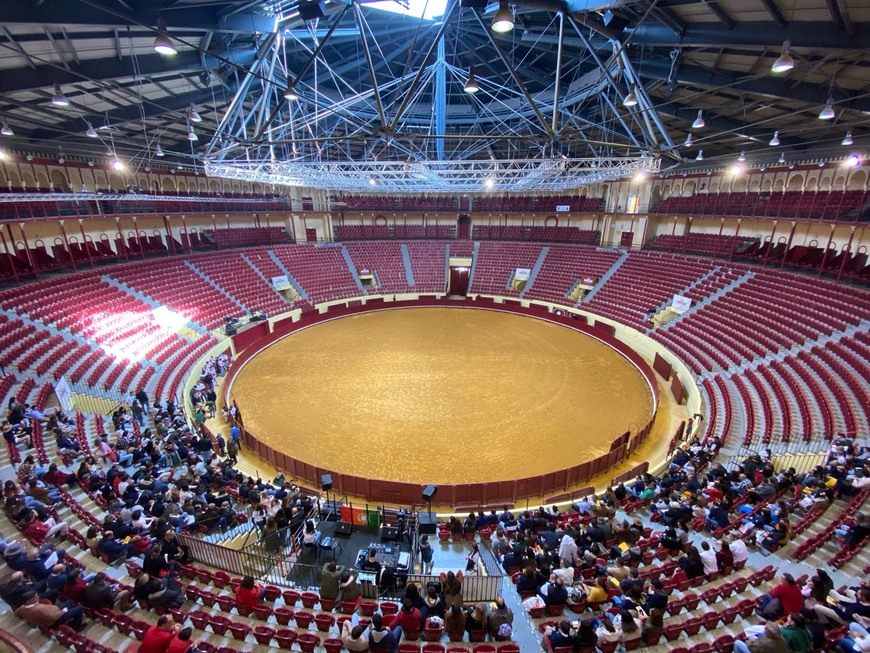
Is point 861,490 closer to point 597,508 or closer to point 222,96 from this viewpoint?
point 597,508

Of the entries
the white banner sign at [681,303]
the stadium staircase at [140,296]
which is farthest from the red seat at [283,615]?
the white banner sign at [681,303]

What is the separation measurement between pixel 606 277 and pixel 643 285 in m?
3.56

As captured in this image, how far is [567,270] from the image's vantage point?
34.5 m

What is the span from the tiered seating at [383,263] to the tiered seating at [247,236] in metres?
6.64

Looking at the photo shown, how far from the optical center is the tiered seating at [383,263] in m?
35.6

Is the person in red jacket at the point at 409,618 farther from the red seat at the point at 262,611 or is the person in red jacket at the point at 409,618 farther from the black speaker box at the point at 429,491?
the black speaker box at the point at 429,491

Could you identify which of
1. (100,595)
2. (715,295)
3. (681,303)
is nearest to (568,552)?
(100,595)

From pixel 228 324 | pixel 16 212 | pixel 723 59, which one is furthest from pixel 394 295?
pixel 723 59

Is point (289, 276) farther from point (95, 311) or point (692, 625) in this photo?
point (692, 625)

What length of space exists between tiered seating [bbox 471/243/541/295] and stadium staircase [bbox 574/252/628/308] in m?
6.19

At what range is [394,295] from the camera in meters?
34.2

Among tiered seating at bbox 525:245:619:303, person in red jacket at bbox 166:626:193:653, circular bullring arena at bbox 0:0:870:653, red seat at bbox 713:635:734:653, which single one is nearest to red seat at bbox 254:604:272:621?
circular bullring arena at bbox 0:0:870:653

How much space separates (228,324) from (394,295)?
46.4ft

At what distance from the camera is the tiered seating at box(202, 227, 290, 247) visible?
32.9m
